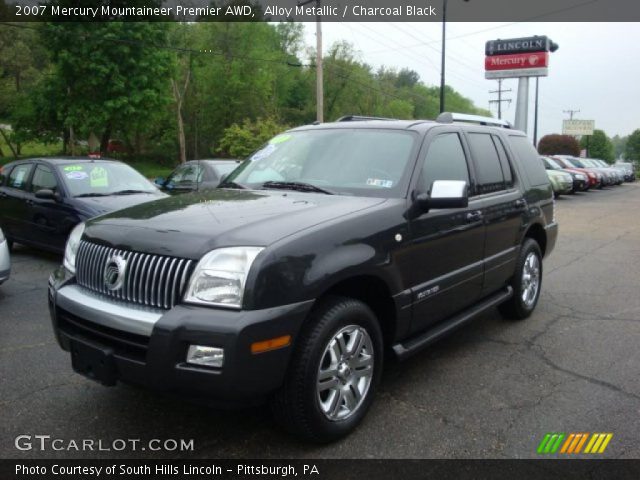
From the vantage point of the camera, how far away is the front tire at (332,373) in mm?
2795

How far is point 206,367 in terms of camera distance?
256 centimetres

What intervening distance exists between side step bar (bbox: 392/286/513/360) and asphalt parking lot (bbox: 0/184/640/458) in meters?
0.35

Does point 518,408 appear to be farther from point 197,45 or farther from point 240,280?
point 197,45

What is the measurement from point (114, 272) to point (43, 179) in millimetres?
6274

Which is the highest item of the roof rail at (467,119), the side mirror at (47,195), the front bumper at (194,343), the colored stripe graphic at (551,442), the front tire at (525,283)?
the roof rail at (467,119)

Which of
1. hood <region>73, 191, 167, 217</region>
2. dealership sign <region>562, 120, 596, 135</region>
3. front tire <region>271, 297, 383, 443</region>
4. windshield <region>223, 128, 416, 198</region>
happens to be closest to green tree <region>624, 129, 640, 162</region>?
dealership sign <region>562, 120, 596, 135</region>

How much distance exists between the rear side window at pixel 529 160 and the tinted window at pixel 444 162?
122 centimetres

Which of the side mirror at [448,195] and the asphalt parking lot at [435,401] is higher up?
the side mirror at [448,195]

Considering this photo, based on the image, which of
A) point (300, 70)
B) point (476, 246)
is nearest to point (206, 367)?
point (476, 246)

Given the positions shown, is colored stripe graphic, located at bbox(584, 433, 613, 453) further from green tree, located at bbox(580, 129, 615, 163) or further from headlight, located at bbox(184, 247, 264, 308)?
green tree, located at bbox(580, 129, 615, 163)

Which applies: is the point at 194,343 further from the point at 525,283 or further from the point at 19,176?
the point at 19,176

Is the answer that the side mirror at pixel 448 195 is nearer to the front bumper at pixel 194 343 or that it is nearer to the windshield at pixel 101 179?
the front bumper at pixel 194 343

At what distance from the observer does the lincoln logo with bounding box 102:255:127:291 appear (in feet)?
9.43

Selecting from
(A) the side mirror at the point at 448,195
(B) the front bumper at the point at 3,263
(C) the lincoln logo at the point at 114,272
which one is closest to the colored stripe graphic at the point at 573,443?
(A) the side mirror at the point at 448,195
